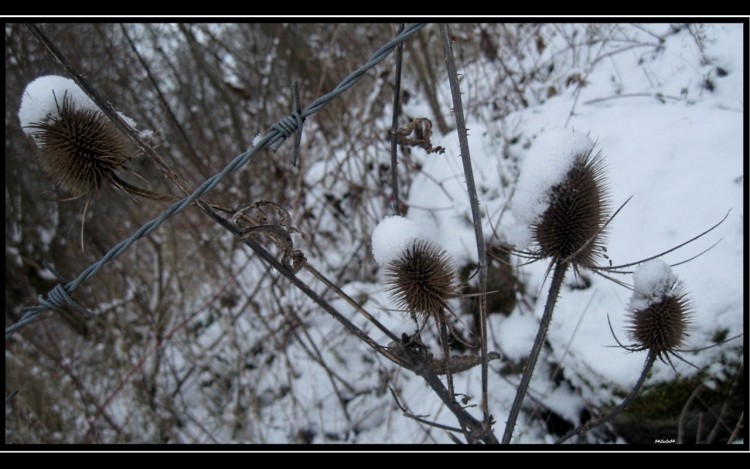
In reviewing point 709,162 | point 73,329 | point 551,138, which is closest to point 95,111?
point 551,138

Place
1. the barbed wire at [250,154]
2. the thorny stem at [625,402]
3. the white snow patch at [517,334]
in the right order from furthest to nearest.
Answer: the white snow patch at [517,334] → the thorny stem at [625,402] → the barbed wire at [250,154]

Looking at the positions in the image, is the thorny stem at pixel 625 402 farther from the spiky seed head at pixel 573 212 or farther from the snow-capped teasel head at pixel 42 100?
the snow-capped teasel head at pixel 42 100

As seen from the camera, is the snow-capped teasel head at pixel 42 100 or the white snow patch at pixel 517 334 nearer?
the snow-capped teasel head at pixel 42 100

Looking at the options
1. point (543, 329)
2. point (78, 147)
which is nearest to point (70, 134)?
point (78, 147)

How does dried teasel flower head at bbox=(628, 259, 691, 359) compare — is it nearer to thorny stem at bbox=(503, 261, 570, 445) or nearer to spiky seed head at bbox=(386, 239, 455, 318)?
thorny stem at bbox=(503, 261, 570, 445)

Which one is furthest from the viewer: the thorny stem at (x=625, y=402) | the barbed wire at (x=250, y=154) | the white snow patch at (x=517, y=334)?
the white snow patch at (x=517, y=334)

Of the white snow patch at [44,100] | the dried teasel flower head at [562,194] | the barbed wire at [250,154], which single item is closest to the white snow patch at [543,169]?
the dried teasel flower head at [562,194]

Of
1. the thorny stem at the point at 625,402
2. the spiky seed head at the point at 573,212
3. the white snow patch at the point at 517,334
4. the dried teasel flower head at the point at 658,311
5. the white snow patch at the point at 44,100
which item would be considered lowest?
the thorny stem at the point at 625,402

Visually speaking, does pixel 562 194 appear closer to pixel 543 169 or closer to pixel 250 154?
pixel 543 169
